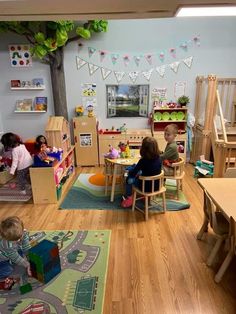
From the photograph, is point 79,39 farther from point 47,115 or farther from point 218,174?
point 218,174

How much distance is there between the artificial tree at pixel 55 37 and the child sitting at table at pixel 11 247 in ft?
10.00

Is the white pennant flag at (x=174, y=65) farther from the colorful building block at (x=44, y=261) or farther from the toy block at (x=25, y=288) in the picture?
the toy block at (x=25, y=288)

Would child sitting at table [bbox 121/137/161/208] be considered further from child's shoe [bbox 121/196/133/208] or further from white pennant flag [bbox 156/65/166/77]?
white pennant flag [bbox 156/65/166/77]

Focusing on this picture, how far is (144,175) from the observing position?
9.21ft

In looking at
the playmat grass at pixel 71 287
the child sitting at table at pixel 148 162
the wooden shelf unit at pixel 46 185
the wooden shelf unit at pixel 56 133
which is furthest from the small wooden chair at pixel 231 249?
the wooden shelf unit at pixel 56 133

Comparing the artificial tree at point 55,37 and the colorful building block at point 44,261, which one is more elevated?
the artificial tree at point 55,37

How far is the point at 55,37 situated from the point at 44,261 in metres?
3.68

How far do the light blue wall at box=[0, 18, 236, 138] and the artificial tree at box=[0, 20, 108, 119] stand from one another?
0.16 metres

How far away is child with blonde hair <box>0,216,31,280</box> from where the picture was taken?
6.48ft

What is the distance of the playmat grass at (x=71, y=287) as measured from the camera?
5.82 feet

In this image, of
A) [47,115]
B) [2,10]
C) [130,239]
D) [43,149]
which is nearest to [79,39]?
[47,115]

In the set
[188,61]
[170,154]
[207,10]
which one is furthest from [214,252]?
[188,61]

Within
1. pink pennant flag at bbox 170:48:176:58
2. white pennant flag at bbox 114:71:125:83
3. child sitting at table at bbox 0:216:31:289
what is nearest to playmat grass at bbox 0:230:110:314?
child sitting at table at bbox 0:216:31:289

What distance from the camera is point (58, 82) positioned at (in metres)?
4.59
